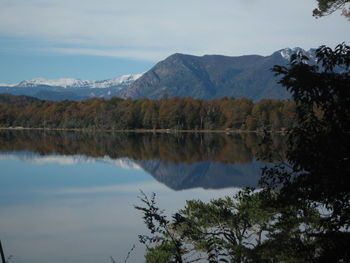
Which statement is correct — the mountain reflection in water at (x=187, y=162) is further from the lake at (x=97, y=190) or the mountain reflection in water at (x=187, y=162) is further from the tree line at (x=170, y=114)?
the tree line at (x=170, y=114)

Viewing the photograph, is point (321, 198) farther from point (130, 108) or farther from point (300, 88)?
point (130, 108)

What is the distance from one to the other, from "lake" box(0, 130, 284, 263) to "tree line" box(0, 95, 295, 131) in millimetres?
51085

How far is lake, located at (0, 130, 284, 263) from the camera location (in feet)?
52.8

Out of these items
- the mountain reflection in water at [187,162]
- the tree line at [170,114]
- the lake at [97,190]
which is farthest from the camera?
the tree line at [170,114]

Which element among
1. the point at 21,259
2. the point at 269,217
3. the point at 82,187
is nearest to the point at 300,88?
the point at 269,217

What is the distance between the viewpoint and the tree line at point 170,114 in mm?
104562

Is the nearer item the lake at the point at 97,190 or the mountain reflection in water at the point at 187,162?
the lake at the point at 97,190

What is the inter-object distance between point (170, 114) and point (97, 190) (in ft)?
274

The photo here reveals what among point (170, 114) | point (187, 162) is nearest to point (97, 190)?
point (187, 162)

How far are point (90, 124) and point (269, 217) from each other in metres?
117

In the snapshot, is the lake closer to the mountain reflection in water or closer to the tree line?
the mountain reflection in water

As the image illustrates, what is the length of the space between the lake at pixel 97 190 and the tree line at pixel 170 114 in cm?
5108

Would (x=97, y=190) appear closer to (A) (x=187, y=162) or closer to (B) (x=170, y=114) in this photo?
(A) (x=187, y=162)

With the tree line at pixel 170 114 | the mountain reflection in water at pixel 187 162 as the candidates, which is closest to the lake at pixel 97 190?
the mountain reflection in water at pixel 187 162
